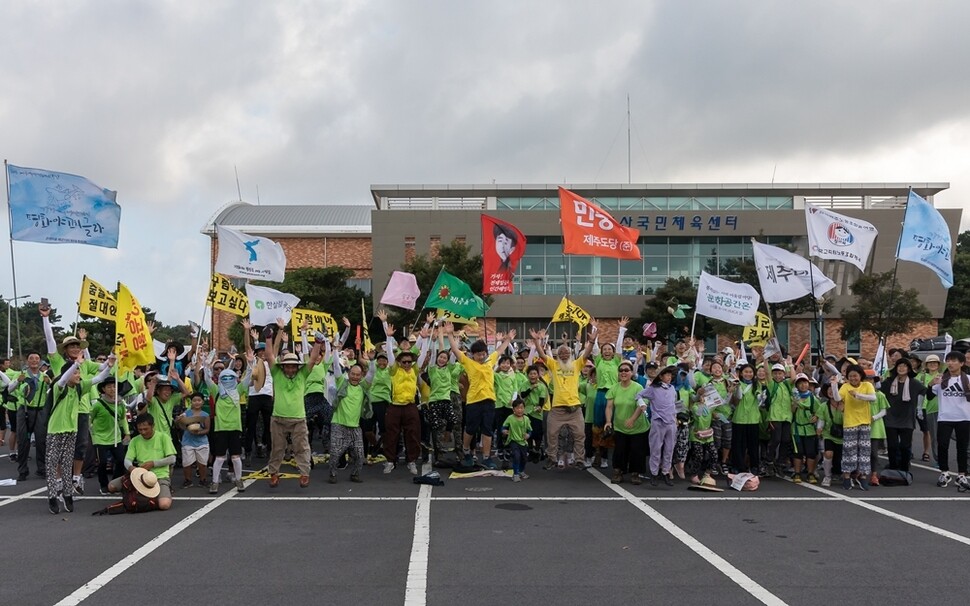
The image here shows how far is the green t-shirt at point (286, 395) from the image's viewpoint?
10.1 m

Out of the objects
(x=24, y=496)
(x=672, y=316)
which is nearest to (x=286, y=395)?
(x=24, y=496)

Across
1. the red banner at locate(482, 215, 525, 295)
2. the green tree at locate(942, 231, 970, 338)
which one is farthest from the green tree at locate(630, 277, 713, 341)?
the red banner at locate(482, 215, 525, 295)

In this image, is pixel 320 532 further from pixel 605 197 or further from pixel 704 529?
pixel 605 197

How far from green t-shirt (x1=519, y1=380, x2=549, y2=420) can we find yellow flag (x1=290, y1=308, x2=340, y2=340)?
3.96 m

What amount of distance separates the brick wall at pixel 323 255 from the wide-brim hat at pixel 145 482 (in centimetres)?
5043

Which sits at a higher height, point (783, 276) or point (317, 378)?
point (783, 276)

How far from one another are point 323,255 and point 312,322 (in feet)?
148

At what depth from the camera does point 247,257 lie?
14.0m

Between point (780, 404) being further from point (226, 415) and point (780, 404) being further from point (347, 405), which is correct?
point (226, 415)

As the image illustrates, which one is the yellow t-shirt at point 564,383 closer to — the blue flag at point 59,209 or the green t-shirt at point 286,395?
the green t-shirt at point 286,395

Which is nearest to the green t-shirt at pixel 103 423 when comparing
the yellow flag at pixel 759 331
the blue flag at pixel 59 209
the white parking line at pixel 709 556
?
the blue flag at pixel 59 209

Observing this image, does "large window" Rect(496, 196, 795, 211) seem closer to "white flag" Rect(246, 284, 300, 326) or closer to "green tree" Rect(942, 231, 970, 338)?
"green tree" Rect(942, 231, 970, 338)

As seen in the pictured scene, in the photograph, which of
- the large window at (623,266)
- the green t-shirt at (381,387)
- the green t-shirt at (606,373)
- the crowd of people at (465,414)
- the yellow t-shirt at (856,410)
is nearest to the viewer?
the crowd of people at (465,414)

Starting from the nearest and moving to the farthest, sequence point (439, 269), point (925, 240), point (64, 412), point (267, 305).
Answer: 1. point (64, 412)
2. point (925, 240)
3. point (267, 305)
4. point (439, 269)
